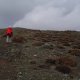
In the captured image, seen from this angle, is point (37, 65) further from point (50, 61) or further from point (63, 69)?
point (63, 69)

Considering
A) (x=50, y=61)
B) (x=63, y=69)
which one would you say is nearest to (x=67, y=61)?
(x=50, y=61)

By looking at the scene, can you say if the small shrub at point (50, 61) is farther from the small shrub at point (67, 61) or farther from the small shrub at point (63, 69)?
the small shrub at point (63, 69)

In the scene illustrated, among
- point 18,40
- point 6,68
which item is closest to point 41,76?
point 6,68

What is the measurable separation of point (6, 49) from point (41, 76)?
487 inches

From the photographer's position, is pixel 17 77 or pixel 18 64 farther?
pixel 18 64

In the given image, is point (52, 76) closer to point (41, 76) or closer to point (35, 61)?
point (41, 76)

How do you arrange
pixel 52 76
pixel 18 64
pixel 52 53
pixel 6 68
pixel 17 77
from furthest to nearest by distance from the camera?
1. pixel 52 53
2. pixel 18 64
3. pixel 6 68
4. pixel 52 76
5. pixel 17 77

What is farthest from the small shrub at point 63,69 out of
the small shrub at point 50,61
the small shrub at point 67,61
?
the small shrub at point 50,61

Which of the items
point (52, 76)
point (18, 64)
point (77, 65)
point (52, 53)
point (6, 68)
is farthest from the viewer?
point (52, 53)

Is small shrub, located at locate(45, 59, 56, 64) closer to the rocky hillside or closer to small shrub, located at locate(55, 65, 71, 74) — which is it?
the rocky hillside

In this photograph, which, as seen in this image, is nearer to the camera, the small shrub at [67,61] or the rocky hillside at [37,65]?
the rocky hillside at [37,65]

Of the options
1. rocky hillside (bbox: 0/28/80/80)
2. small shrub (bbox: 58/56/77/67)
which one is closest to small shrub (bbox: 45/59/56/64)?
rocky hillside (bbox: 0/28/80/80)

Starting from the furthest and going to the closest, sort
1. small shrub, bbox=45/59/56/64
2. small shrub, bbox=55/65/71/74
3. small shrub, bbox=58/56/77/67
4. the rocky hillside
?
1. small shrub, bbox=45/59/56/64
2. small shrub, bbox=58/56/77/67
3. small shrub, bbox=55/65/71/74
4. the rocky hillside

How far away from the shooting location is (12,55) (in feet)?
105
